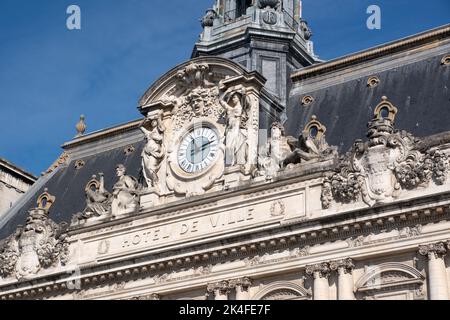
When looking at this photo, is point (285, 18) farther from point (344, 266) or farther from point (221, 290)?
point (344, 266)

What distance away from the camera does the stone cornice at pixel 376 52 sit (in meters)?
33.6

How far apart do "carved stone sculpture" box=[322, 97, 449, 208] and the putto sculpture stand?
435 inches

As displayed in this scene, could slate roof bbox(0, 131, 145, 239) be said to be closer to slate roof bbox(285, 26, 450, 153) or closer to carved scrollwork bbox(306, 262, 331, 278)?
slate roof bbox(285, 26, 450, 153)

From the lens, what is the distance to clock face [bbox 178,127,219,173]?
112 feet

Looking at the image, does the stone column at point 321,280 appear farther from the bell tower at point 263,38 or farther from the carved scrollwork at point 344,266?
the bell tower at point 263,38

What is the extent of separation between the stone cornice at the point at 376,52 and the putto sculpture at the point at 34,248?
1051 cm

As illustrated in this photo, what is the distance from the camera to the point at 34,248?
36.7m

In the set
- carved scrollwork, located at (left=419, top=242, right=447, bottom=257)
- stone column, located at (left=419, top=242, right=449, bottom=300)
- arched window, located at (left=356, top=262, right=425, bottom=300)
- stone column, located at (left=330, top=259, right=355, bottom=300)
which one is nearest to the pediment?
stone column, located at (left=330, top=259, right=355, bottom=300)

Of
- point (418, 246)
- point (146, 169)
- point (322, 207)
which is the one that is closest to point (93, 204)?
point (146, 169)

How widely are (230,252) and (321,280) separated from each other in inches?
133

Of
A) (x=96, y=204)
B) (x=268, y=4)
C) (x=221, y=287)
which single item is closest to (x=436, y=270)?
(x=221, y=287)

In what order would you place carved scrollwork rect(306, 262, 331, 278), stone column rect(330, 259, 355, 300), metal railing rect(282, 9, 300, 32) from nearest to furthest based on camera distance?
stone column rect(330, 259, 355, 300) → carved scrollwork rect(306, 262, 331, 278) → metal railing rect(282, 9, 300, 32)
